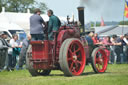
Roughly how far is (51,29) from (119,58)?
30.4 ft

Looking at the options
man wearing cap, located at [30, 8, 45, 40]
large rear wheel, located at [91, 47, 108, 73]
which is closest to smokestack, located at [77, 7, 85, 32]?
large rear wheel, located at [91, 47, 108, 73]

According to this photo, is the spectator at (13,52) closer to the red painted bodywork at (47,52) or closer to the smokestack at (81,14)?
the smokestack at (81,14)

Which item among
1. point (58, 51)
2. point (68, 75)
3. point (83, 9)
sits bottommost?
point (68, 75)

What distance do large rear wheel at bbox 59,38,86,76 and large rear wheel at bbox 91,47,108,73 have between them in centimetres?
63

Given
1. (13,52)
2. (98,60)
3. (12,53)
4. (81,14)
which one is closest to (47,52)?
(98,60)

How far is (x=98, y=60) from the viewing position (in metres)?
11.6

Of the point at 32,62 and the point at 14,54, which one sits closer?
the point at 32,62

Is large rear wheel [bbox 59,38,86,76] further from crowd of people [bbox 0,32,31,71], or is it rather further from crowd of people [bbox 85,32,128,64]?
crowd of people [bbox 85,32,128,64]

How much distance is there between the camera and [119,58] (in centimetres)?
1917

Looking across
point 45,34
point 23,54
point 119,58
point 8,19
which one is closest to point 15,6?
point 8,19

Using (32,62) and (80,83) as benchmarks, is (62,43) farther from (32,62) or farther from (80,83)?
(80,83)

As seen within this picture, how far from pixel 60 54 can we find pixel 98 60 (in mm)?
2060

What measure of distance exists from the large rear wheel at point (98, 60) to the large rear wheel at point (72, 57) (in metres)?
0.63

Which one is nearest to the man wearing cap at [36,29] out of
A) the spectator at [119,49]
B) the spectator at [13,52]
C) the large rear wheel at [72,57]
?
the large rear wheel at [72,57]
